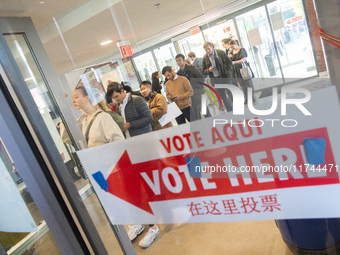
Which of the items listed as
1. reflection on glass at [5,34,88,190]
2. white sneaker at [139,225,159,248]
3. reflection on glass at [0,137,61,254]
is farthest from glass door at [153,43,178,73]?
reflection on glass at [0,137,61,254]

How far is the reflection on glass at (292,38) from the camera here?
828 mm

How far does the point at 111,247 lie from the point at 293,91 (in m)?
1.42

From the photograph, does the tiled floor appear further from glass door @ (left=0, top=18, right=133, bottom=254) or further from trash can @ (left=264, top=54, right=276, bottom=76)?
trash can @ (left=264, top=54, right=276, bottom=76)

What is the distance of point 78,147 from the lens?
147 cm

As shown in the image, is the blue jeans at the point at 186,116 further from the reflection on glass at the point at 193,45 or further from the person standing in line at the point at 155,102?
the reflection on glass at the point at 193,45

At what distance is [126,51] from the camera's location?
1.17m

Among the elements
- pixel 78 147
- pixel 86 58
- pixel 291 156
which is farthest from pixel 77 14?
pixel 291 156

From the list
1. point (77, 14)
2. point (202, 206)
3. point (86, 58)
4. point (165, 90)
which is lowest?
point (202, 206)

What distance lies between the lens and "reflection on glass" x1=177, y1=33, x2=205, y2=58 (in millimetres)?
960

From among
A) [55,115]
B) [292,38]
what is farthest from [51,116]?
[292,38]

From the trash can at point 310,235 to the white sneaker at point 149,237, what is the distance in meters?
0.65

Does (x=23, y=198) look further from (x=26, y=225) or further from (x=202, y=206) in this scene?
(x=202, y=206)

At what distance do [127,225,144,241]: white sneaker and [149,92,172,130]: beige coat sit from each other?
23.9 inches

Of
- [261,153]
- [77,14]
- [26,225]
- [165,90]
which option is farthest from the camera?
[26,225]
